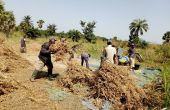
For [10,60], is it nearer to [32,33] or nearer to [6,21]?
[6,21]

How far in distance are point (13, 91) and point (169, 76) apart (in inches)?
178

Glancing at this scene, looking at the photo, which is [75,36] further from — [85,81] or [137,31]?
[85,81]

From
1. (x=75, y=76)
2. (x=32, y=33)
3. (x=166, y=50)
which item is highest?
(x=32, y=33)

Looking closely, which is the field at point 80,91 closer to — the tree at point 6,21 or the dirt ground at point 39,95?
the dirt ground at point 39,95

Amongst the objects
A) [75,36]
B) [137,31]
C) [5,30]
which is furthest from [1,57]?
[137,31]

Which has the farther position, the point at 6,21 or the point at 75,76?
the point at 6,21

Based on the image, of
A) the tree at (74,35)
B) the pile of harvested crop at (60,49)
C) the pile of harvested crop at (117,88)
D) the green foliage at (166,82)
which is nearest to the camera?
the green foliage at (166,82)

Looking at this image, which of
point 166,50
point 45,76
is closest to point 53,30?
point 166,50

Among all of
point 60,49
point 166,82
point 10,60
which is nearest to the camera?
point 166,82

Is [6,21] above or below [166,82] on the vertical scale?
above

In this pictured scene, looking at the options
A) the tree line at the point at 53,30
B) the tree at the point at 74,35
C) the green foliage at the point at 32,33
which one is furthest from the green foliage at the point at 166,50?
the tree at the point at 74,35

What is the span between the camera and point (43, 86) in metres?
10.6

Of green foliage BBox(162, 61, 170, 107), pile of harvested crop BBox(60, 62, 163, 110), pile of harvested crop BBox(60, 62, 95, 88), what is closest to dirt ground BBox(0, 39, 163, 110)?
pile of harvested crop BBox(60, 62, 95, 88)

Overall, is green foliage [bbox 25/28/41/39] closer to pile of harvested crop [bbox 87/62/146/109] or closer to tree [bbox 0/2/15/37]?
tree [bbox 0/2/15/37]
